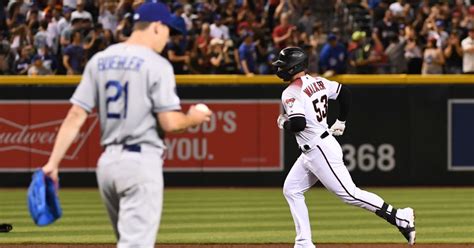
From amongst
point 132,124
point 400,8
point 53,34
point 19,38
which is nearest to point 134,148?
point 132,124

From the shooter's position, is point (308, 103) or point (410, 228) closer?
point (308, 103)

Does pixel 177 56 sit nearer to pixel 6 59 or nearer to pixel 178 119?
pixel 6 59

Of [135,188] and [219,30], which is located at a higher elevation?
[135,188]

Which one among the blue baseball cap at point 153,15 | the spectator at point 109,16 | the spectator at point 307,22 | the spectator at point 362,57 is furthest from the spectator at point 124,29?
the blue baseball cap at point 153,15

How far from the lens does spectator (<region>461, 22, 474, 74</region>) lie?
19.5m

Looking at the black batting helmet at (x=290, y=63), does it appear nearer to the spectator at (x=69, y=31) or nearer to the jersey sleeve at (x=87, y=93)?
the jersey sleeve at (x=87, y=93)

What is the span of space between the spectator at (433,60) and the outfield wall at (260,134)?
809 mm

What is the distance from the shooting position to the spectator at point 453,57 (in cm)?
2017

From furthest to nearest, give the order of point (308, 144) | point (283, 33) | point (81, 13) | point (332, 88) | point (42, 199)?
point (283, 33)
point (81, 13)
point (332, 88)
point (308, 144)
point (42, 199)

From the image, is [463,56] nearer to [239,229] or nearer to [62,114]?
[62,114]

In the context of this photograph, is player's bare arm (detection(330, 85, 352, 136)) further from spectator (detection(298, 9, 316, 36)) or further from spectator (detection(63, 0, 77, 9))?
spectator (detection(63, 0, 77, 9))

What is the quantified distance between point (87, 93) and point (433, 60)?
1447 cm

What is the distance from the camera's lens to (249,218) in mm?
14023

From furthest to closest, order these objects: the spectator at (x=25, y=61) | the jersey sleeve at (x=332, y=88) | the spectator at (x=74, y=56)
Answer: the spectator at (x=25, y=61) < the spectator at (x=74, y=56) < the jersey sleeve at (x=332, y=88)
